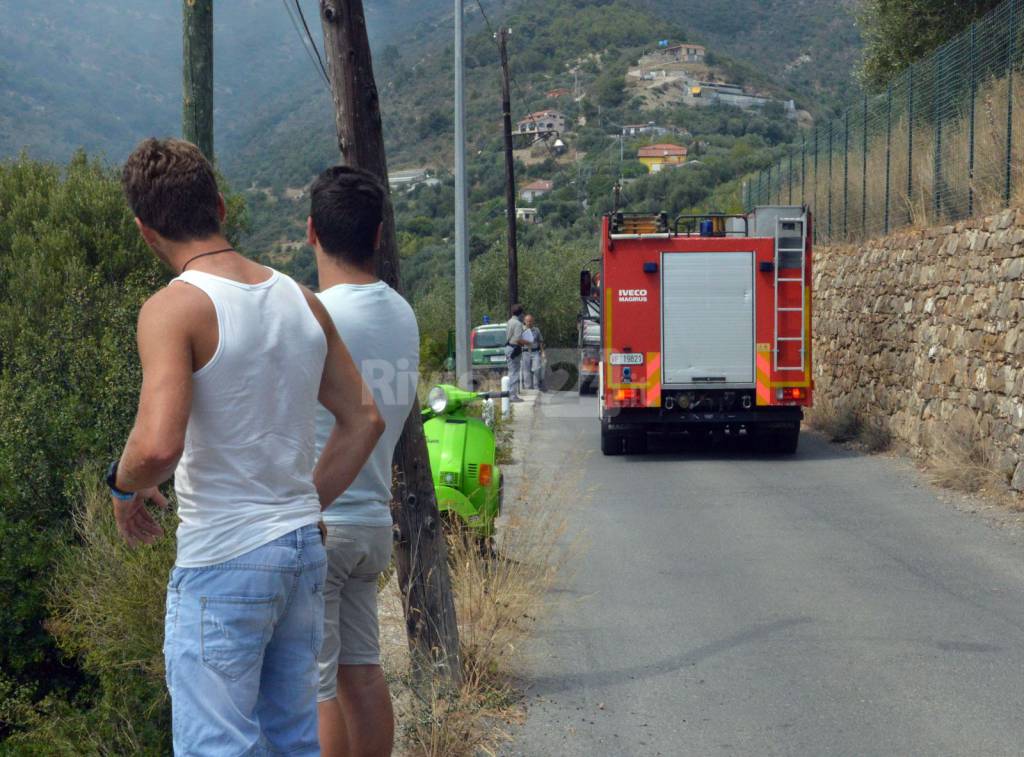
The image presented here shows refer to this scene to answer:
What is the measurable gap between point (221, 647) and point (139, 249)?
15.0 m

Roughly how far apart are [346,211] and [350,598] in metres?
1.20

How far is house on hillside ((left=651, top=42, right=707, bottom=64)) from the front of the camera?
10050 centimetres

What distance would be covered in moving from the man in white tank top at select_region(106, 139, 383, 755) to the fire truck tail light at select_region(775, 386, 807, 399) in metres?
12.5

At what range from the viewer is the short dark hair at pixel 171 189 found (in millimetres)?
2875

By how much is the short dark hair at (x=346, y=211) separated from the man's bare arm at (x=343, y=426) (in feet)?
2.07

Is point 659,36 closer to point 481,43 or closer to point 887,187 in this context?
point 481,43

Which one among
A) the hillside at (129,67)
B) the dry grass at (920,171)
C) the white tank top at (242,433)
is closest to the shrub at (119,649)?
the white tank top at (242,433)

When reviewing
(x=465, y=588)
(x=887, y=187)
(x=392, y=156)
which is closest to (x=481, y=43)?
(x=392, y=156)

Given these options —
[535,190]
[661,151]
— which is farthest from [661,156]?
[535,190]

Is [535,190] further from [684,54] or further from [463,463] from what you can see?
[463,463]

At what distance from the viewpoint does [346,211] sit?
3773mm

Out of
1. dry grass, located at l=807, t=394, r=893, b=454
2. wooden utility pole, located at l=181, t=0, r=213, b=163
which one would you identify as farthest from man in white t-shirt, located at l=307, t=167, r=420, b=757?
dry grass, located at l=807, t=394, r=893, b=454

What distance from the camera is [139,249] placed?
16.9 metres

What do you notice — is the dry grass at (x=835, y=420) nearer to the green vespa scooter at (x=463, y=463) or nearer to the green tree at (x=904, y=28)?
the green tree at (x=904, y=28)
